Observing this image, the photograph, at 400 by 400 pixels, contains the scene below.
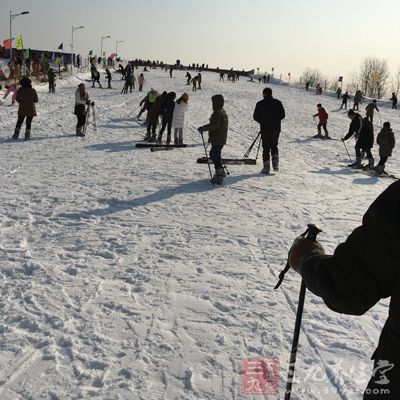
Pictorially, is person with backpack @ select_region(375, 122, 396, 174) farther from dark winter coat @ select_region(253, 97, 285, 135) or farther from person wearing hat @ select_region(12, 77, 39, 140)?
person wearing hat @ select_region(12, 77, 39, 140)

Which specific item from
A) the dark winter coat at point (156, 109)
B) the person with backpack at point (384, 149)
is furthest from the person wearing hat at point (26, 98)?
the person with backpack at point (384, 149)

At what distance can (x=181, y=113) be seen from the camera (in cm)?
1330

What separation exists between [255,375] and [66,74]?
46.1 metres

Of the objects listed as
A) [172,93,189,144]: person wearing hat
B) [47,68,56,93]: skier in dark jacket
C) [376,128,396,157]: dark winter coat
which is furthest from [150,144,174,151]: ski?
[47,68,56,93]: skier in dark jacket

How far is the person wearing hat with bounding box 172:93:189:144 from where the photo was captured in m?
13.0

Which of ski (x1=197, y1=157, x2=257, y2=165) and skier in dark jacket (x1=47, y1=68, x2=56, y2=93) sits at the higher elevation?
skier in dark jacket (x1=47, y1=68, x2=56, y2=93)

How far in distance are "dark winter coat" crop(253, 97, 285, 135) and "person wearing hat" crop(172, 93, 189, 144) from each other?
349cm

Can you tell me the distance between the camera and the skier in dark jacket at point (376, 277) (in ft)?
Result: 4.34

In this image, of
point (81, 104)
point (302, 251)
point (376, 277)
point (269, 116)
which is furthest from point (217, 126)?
point (376, 277)

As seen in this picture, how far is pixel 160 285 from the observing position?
446 centimetres

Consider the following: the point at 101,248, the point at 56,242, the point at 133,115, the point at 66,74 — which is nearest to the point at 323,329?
the point at 101,248

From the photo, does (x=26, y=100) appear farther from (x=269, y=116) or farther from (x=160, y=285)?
(x=160, y=285)

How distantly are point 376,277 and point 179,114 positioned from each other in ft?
40.4

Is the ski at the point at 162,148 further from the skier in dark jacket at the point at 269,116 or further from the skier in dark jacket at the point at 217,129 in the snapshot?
the skier in dark jacket at the point at 217,129
